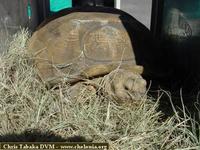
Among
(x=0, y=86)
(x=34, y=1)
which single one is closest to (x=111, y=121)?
(x=0, y=86)

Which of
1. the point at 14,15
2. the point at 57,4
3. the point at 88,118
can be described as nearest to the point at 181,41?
the point at 88,118

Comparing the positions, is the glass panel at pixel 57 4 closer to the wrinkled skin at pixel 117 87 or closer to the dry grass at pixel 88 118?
the dry grass at pixel 88 118

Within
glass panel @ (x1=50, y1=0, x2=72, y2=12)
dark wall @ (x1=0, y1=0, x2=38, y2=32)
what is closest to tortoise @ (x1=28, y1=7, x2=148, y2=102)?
dark wall @ (x1=0, y1=0, x2=38, y2=32)

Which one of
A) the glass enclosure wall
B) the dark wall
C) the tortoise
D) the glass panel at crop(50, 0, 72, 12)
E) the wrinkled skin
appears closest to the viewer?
the wrinkled skin

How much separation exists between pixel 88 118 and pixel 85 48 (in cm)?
66

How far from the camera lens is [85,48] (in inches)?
115

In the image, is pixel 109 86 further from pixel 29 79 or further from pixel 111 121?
pixel 29 79

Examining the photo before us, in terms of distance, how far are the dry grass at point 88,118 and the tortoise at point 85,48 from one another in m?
0.13

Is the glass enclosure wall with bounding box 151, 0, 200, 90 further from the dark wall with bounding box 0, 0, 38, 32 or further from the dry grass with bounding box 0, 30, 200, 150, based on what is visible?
the dark wall with bounding box 0, 0, 38, 32

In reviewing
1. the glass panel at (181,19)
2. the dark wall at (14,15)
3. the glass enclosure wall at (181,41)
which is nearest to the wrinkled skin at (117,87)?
the glass enclosure wall at (181,41)

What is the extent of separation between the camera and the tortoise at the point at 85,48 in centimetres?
287

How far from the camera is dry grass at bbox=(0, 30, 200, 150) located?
2303mm

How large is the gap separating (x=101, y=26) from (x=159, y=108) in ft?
2.87

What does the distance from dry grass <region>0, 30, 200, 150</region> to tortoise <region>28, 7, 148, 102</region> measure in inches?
5.2
